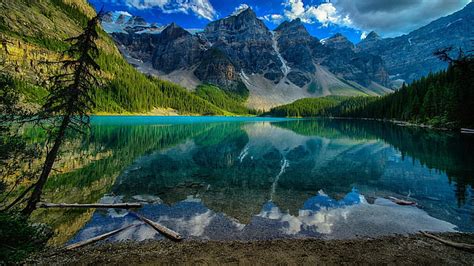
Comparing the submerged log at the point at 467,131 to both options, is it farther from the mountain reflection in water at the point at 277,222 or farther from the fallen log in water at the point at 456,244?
the fallen log in water at the point at 456,244

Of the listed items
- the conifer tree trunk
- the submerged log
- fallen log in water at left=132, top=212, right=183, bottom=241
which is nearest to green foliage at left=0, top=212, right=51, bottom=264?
the conifer tree trunk

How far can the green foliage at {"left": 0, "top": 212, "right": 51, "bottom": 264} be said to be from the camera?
32.7 feet

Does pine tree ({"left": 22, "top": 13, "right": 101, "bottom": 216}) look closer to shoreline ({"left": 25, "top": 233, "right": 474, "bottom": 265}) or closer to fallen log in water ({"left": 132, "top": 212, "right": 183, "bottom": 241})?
shoreline ({"left": 25, "top": 233, "right": 474, "bottom": 265})

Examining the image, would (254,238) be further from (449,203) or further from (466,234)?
(449,203)

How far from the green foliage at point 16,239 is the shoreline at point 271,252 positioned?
2.67 ft

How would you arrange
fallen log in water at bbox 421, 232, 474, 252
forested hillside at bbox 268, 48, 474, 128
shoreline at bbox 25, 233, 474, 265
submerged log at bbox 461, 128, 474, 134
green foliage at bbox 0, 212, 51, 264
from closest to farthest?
green foliage at bbox 0, 212, 51, 264, shoreline at bbox 25, 233, 474, 265, fallen log in water at bbox 421, 232, 474, 252, forested hillside at bbox 268, 48, 474, 128, submerged log at bbox 461, 128, 474, 134

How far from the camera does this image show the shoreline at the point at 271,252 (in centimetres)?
1205

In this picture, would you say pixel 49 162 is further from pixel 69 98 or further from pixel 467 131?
pixel 467 131

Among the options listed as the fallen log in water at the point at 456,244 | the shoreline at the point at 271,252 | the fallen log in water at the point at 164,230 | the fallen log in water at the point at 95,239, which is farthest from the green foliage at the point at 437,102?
the fallen log in water at the point at 95,239

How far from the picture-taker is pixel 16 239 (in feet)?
38.5

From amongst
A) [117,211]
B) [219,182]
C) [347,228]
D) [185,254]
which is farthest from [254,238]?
[219,182]

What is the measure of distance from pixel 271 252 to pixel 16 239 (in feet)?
37.7

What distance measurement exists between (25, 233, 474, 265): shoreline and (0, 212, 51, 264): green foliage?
0.81 m

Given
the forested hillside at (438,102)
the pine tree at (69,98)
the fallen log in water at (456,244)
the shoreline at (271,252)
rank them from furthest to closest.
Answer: the forested hillside at (438,102) → the pine tree at (69,98) → the fallen log in water at (456,244) → the shoreline at (271,252)
